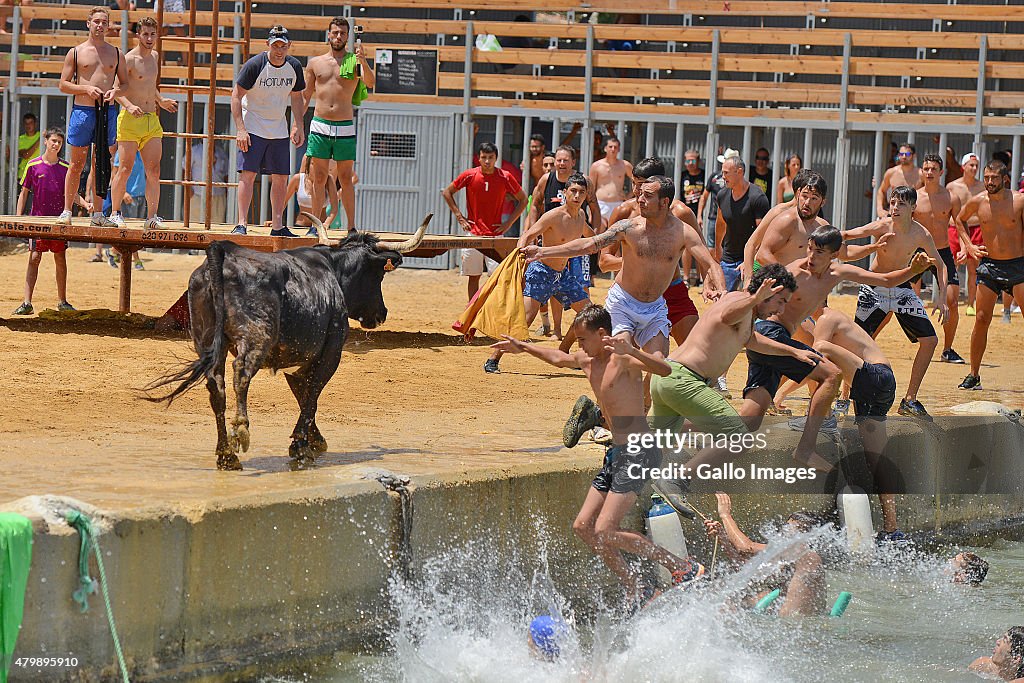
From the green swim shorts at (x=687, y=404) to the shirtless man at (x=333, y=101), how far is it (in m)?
5.96

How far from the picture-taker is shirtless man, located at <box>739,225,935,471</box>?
28.6 feet

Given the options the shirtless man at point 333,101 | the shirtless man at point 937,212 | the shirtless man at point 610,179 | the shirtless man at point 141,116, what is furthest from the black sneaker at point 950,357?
the shirtless man at point 141,116

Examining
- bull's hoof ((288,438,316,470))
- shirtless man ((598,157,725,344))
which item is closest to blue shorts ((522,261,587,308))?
shirtless man ((598,157,725,344))

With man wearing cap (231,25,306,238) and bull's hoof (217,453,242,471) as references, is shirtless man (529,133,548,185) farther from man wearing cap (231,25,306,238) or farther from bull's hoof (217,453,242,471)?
bull's hoof (217,453,242,471)

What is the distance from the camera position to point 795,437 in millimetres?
9078

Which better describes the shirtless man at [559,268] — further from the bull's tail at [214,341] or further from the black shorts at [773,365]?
the bull's tail at [214,341]

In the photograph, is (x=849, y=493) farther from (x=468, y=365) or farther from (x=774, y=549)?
(x=468, y=365)

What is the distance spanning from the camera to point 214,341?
7445 mm

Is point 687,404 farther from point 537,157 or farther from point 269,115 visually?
point 537,157

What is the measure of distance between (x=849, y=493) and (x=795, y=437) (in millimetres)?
525

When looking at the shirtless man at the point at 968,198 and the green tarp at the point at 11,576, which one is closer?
the green tarp at the point at 11,576

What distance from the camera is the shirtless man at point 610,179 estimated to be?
16438 millimetres

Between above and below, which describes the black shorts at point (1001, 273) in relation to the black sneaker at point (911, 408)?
above

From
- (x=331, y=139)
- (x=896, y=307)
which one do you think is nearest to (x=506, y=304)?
(x=331, y=139)
